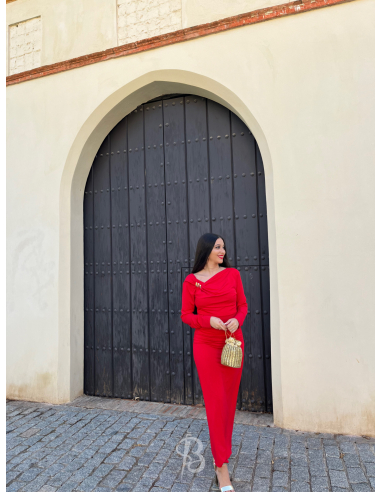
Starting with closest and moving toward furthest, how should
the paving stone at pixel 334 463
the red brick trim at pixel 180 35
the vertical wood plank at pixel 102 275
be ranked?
1. the paving stone at pixel 334 463
2. the red brick trim at pixel 180 35
3. the vertical wood plank at pixel 102 275

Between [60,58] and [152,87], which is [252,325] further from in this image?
[60,58]

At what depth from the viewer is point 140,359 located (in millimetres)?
4242

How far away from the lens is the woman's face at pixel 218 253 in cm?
266

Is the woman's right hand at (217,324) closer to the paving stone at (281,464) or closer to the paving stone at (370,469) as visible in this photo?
the paving stone at (281,464)

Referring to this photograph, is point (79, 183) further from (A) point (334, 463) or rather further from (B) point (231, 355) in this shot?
(A) point (334, 463)

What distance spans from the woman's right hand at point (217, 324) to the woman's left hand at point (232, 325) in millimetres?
28

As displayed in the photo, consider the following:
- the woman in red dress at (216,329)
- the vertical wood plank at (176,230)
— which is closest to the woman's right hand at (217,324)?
the woman in red dress at (216,329)

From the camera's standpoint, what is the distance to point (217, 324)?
2473mm

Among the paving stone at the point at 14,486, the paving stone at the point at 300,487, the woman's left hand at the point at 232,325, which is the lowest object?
the paving stone at the point at 14,486

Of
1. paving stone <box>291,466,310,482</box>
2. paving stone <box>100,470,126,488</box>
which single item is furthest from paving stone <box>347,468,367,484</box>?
paving stone <box>100,470,126,488</box>

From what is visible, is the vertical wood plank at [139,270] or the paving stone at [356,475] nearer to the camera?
the paving stone at [356,475]

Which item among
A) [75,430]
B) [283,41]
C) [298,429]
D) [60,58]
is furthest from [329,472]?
[60,58]

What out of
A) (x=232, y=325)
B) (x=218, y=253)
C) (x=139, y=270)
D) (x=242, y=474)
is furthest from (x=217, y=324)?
(x=139, y=270)

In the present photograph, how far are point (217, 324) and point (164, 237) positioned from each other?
1.89m
